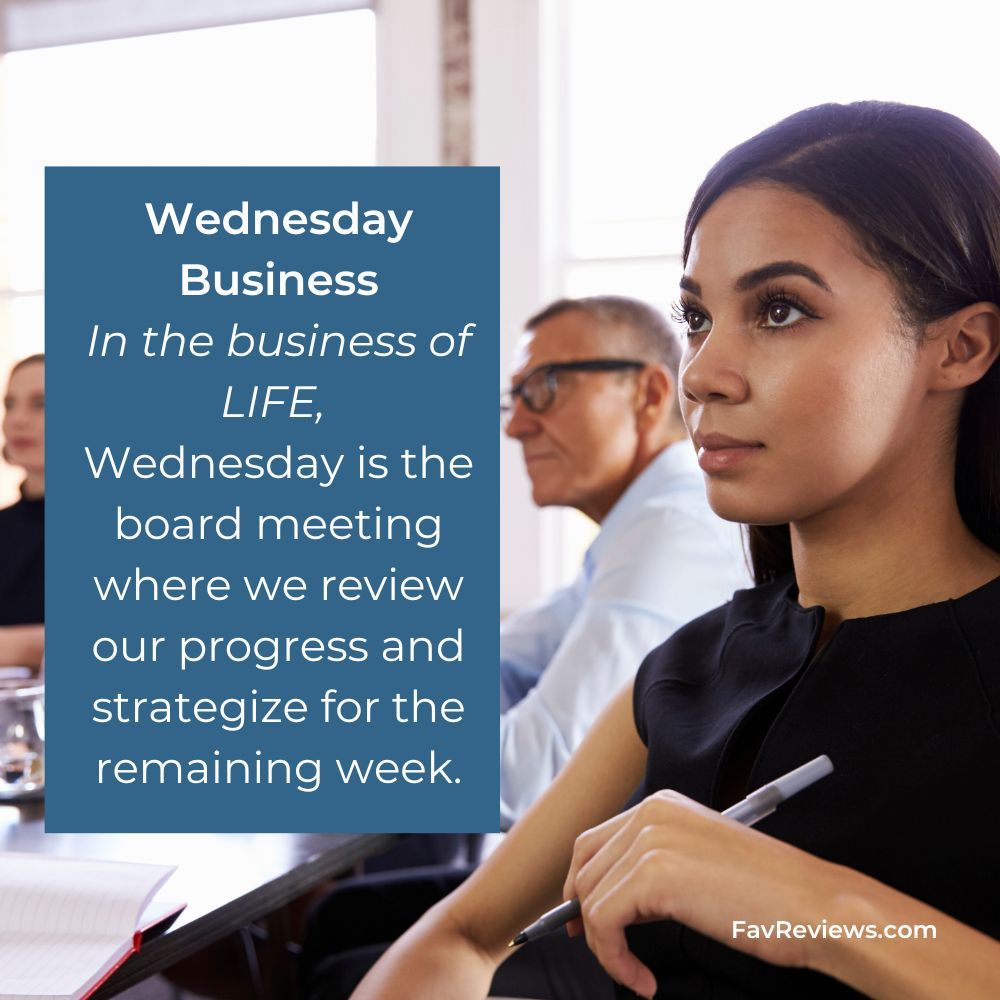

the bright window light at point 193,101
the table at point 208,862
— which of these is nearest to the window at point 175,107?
the bright window light at point 193,101

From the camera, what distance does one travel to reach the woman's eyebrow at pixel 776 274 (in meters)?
0.95

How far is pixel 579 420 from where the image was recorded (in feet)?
8.14

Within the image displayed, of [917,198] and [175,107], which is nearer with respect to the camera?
[917,198]

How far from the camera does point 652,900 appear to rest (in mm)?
816

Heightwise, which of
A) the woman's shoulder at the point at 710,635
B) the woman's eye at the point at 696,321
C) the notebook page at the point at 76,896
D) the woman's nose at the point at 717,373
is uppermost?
the woman's eye at the point at 696,321

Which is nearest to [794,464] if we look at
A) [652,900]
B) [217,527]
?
[652,900]

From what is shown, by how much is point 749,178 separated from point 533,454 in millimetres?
1543

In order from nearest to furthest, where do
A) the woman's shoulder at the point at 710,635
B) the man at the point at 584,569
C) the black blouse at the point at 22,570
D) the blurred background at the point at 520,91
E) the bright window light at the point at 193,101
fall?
the woman's shoulder at the point at 710,635
the man at the point at 584,569
the black blouse at the point at 22,570
the blurred background at the point at 520,91
the bright window light at the point at 193,101

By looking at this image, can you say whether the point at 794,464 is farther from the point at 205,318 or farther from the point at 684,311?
the point at 205,318

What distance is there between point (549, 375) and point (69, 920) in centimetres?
167

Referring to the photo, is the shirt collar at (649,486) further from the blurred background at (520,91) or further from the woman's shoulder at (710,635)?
the blurred background at (520,91)

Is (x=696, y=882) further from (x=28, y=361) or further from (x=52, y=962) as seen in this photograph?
(x=28, y=361)

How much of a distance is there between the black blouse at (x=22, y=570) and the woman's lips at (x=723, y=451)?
2146 millimetres

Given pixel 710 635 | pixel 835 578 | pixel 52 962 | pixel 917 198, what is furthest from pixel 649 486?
pixel 52 962
